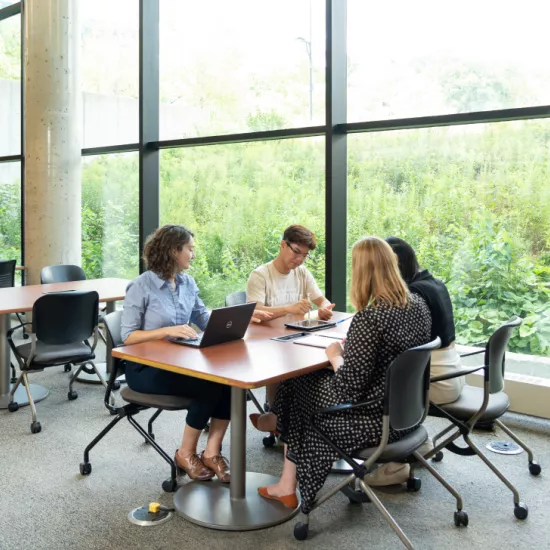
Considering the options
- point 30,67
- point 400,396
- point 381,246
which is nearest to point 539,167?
point 381,246

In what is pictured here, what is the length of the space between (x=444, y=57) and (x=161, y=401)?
3261 mm

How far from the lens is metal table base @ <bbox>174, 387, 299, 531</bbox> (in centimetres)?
281

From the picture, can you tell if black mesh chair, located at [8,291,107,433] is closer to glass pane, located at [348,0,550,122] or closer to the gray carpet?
the gray carpet

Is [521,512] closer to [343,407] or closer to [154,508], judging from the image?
[343,407]

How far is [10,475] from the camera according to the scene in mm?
3369

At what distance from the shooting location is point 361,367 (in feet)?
8.50

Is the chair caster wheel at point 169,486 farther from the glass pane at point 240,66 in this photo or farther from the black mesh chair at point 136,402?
the glass pane at point 240,66

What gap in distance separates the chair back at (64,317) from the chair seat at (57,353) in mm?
A: 87

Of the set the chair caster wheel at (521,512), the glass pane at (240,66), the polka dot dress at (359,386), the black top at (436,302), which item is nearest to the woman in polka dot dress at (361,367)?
the polka dot dress at (359,386)

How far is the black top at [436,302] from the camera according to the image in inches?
121

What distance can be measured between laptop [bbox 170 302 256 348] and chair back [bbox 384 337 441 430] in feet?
2.94

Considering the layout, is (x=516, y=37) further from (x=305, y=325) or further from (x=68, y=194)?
(x=68, y=194)

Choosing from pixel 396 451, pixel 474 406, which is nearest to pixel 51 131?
pixel 474 406

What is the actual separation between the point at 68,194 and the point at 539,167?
4.81 meters
